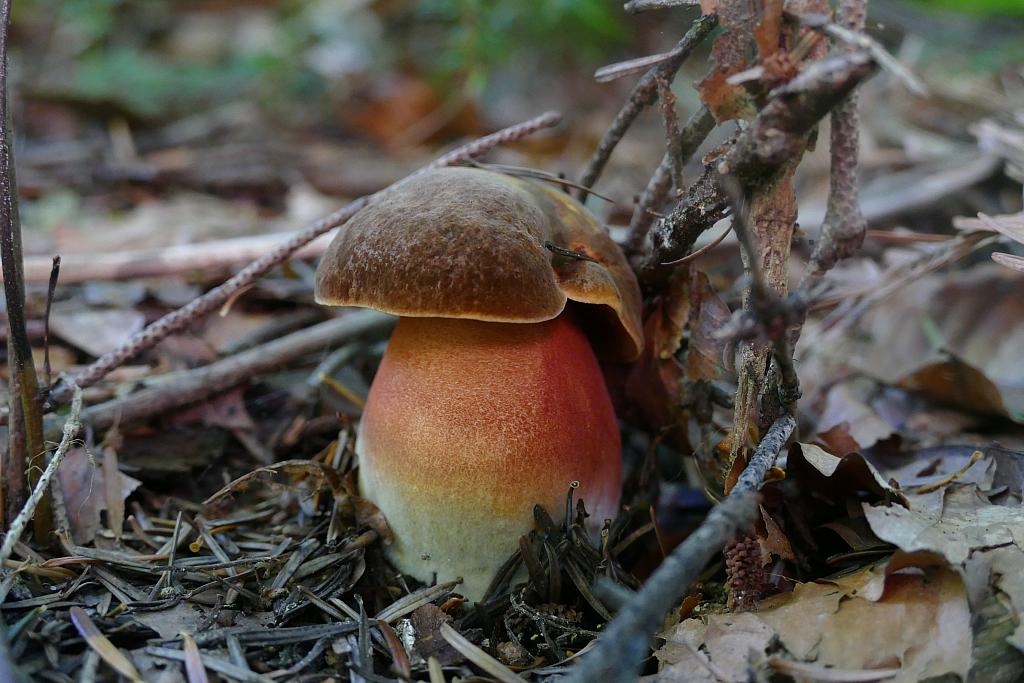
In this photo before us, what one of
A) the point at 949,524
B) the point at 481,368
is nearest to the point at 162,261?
the point at 481,368

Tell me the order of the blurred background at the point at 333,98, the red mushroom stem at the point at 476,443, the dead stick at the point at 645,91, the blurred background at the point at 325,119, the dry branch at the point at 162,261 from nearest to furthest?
the dead stick at the point at 645,91, the red mushroom stem at the point at 476,443, the dry branch at the point at 162,261, the blurred background at the point at 325,119, the blurred background at the point at 333,98

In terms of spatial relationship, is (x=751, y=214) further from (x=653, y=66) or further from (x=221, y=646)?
(x=221, y=646)

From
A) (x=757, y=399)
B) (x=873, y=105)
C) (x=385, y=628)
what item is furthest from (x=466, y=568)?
(x=873, y=105)

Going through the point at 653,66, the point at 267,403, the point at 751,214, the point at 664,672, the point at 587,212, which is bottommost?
the point at 267,403

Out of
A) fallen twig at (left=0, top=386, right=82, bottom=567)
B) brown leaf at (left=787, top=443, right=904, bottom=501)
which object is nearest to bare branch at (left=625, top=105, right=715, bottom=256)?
brown leaf at (left=787, top=443, right=904, bottom=501)

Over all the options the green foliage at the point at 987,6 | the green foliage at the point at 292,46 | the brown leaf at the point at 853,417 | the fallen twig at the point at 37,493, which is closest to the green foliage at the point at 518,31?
the green foliage at the point at 292,46

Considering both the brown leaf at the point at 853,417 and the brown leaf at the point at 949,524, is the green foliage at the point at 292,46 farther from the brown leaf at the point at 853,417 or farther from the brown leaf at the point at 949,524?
the brown leaf at the point at 949,524

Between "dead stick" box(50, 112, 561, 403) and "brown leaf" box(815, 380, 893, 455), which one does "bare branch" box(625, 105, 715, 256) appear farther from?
"brown leaf" box(815, 380, 893, 455)
